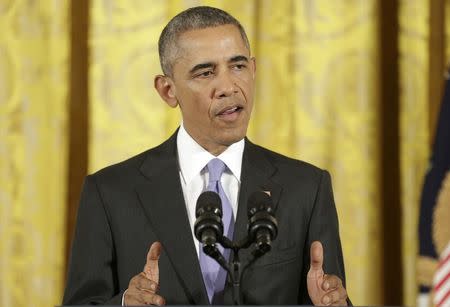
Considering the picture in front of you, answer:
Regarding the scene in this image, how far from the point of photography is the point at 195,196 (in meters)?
1.92

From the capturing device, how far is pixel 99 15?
106 inches

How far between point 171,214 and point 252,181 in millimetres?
194

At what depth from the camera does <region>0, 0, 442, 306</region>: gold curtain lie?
2676 millimetres

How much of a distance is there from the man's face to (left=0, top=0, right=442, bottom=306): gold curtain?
2.55ft

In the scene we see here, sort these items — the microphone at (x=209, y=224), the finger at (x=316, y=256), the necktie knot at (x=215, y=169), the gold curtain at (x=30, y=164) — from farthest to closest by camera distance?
the gold curtain at (x=30, y=164) < the necktie knot at (x=215, y=169) < the finger at (x=316, y=256) < the microphone at (x=209, y=224)

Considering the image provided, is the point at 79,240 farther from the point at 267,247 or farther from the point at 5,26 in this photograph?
the point at 5,26

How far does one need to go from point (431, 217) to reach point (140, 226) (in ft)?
2.09

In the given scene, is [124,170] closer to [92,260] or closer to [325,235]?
[92,260]

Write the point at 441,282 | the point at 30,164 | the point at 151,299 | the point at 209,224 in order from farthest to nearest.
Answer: the point at 30,164
the point at 441,282
the point at 151,299
the point at 209,224

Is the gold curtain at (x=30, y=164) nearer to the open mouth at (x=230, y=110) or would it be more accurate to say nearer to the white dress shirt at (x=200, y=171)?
the white dress shirt at (x=200, y=171)

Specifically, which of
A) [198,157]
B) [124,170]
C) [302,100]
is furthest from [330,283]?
[302,100]

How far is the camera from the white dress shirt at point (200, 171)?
1.92m

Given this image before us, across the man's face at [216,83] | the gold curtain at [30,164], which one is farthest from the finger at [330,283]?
the gold curtain at [30,164]

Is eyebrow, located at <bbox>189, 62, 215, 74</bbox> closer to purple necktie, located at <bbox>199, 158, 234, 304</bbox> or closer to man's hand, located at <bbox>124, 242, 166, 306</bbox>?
Answer: purple necktie, located at <bbox>199, 158, 234, 304</bbox>
